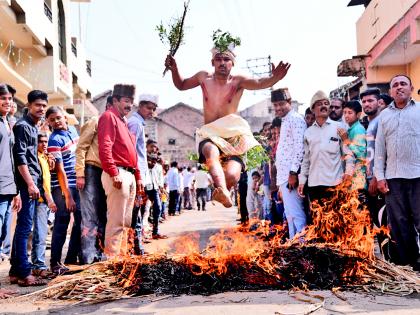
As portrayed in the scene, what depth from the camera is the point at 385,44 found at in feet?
51.3

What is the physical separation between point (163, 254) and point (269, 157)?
4.58 m

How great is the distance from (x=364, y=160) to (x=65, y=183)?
3.74 meters

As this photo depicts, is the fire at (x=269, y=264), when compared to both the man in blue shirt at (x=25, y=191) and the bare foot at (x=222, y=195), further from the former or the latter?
the man in blue shirt at (x=25, y=191)

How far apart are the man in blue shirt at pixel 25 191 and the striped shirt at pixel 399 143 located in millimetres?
3862

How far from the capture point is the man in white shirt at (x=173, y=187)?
63.9ft

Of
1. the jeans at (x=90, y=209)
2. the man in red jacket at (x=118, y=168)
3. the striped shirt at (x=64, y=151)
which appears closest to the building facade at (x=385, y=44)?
the man in red jacket at (x=118, y=168)

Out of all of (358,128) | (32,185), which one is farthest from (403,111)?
(32,185)

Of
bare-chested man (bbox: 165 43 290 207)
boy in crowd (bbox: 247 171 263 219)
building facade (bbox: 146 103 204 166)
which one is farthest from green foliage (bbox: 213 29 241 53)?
building facade (bbox: 146 103 204 166)

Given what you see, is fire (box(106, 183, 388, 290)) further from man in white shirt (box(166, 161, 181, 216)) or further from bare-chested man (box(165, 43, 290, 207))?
man in white shirt (box(166, 161, 181, 216))

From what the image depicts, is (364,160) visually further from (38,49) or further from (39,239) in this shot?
(38,49)

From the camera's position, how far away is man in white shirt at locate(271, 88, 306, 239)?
6645 mm

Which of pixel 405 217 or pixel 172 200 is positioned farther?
pixel 172 200

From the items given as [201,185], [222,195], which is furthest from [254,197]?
[201,185]

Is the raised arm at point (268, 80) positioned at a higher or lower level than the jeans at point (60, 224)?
higher
